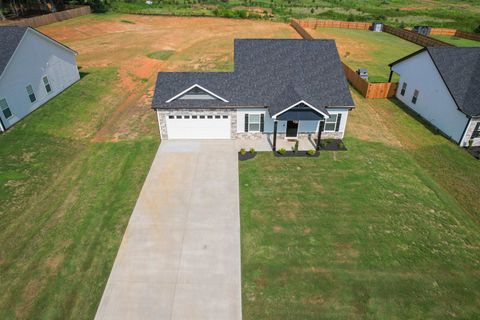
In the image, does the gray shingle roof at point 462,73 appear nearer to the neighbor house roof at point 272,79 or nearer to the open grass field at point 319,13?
the neighbor house roof at point 272,79

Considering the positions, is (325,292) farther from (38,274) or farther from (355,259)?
(38,274)

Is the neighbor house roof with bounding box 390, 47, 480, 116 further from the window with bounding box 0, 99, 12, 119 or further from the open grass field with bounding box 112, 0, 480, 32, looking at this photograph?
the open grass field with bounding box 112, 0, 480, 32

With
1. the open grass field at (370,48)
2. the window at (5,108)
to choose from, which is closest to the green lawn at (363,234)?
the open grass field at (370,48)

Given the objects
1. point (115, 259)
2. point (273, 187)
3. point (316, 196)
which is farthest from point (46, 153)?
point (316, 196)

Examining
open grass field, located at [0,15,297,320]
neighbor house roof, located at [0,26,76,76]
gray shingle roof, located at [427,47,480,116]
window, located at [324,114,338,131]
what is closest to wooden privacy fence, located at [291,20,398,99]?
gray shingle roof, located at [427,47,480,116]

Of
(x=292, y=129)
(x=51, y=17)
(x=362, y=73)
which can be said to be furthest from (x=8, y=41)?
(x=51, y=17)

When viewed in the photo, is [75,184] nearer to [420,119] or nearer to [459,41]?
[420,119]

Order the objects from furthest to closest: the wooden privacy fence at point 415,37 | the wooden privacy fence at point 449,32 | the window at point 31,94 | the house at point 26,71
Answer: the wooden privacy fence at point 449,32 < the wooden privacy fence at point 415,37 < the window at point 31,94 < the house at point 26,71
